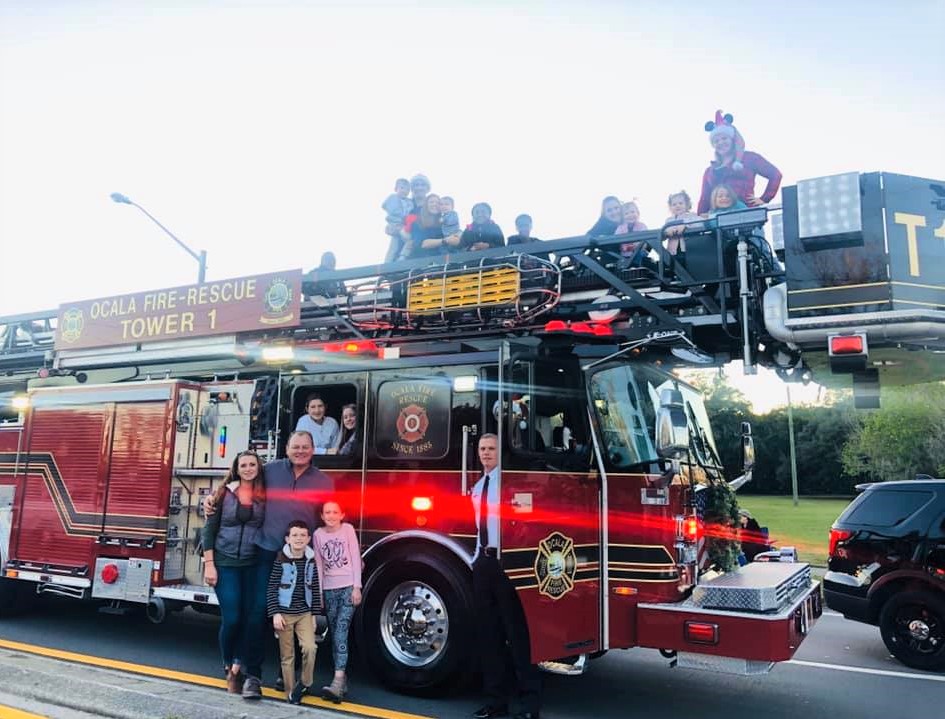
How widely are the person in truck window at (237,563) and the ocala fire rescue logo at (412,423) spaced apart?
115cm

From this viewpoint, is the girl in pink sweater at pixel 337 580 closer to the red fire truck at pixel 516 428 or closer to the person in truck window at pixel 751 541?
the red fire truck at pixel 516 428

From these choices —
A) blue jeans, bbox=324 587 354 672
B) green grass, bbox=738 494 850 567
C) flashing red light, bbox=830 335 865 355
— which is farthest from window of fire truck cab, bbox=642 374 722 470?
green grass, bbox=738 494 850 567

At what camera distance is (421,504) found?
19.2 ft

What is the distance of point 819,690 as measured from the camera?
608cm

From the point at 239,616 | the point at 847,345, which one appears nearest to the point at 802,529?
the point at 847,345

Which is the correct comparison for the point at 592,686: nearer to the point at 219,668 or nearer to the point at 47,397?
the point at 219,668

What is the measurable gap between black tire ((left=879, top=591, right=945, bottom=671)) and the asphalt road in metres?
0.15

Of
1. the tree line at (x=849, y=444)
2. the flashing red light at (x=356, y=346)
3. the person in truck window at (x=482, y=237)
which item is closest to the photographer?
the flashing red light at (x=356, y=346)

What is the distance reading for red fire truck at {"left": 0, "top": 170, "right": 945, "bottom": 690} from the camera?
5355 millimetres

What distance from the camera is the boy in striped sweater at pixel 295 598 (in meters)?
5.36

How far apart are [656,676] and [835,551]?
7.41 feet

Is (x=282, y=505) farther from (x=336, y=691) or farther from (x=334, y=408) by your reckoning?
(x=336, y=691)

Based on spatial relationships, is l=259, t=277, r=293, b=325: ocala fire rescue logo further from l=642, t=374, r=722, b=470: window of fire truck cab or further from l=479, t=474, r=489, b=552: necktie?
l=642, t=374, r=722, b=470: window of fire truck cab

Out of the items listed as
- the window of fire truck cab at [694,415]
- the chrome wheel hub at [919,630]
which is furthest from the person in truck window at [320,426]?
the chrome wheel hub at [919,630]
